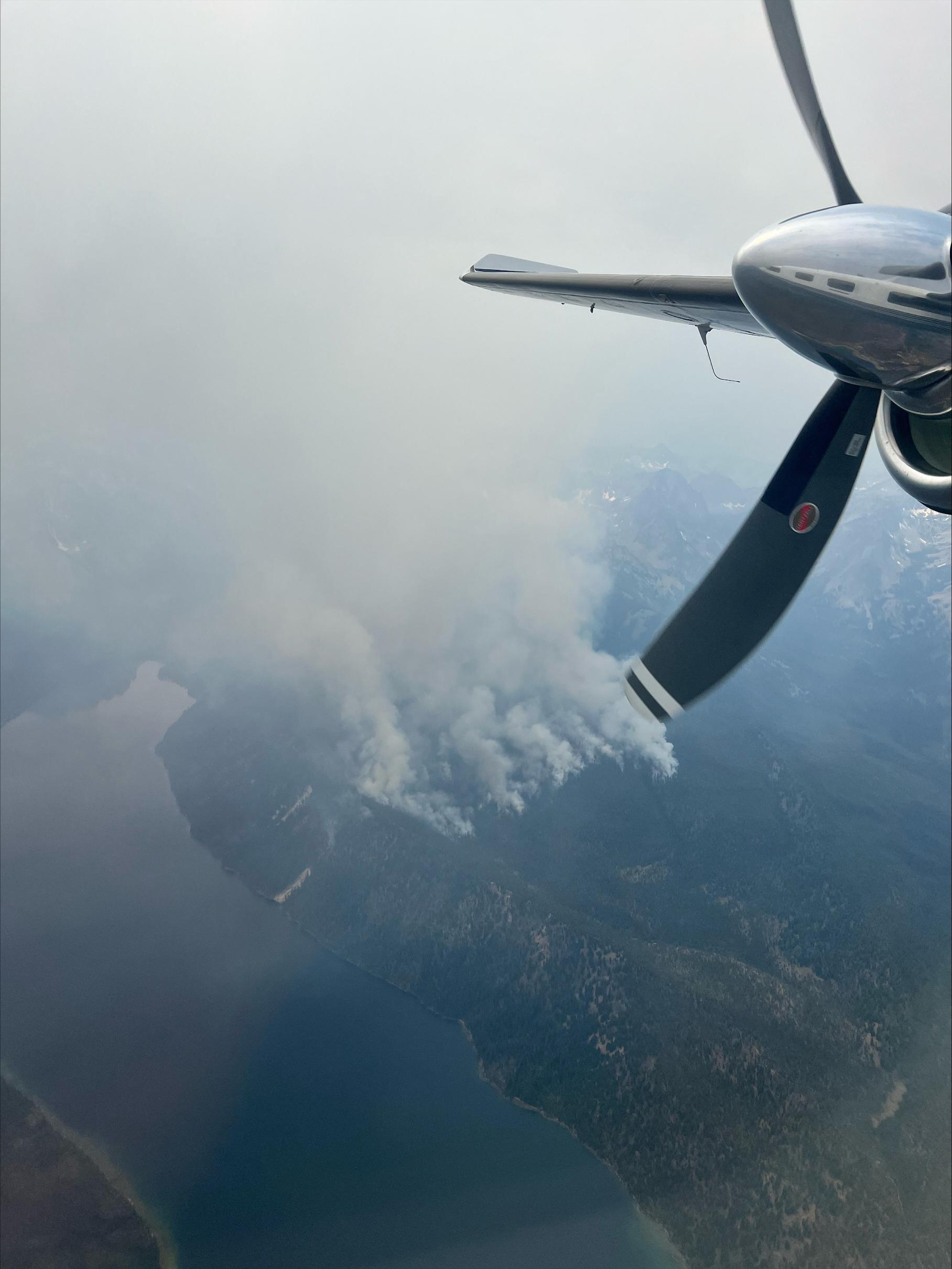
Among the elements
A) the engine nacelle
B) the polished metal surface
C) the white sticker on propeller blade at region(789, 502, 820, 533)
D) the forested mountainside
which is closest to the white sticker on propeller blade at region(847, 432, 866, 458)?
the engine nacelle

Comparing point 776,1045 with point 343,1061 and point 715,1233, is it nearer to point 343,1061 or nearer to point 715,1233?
point 715,1233

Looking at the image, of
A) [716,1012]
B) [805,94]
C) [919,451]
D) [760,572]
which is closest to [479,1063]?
[716,1012]

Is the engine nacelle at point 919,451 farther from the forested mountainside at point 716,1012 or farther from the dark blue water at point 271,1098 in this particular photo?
the forested mountainside at point 716,1012

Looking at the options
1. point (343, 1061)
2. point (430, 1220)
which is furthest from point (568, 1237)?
point (343, 1061)

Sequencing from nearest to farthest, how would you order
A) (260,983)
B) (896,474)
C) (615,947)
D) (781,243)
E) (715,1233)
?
1. (781,243)
2. (896,474)
3. (715,1233)
4. (260,983)
5. (615,947)

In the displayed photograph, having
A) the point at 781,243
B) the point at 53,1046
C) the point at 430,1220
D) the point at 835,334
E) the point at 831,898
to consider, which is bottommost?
the point at 831,898
